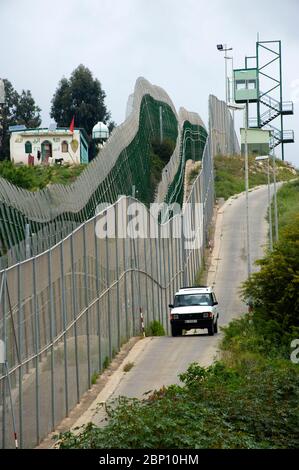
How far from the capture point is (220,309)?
54.2 meters

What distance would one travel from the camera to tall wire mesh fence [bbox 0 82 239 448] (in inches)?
826

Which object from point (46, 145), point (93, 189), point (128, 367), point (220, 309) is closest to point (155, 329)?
point (93, 189)

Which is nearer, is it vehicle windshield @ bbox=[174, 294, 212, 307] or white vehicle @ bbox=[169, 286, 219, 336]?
white vehicle @ bbox=[169, 286, 219, 336]

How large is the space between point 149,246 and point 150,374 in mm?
12696

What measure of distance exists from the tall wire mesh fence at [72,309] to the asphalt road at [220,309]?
829mm

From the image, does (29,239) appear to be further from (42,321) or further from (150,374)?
(150,374)

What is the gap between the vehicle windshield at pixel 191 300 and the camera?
41.7 metres

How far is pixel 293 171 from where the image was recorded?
118250 millimetres

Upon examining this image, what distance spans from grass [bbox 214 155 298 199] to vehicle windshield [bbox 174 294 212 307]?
157 ft

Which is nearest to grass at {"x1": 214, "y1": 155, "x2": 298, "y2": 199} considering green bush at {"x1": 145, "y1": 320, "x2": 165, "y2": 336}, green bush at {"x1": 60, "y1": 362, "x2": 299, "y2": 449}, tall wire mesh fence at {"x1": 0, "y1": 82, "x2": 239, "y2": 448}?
tall wire mesh fence at {"x1": 0, "y1": 82, "x2": 239, "y2": 448}

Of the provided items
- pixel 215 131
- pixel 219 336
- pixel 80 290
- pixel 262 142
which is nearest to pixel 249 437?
pixel 80 290

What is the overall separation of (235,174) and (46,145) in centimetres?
1721

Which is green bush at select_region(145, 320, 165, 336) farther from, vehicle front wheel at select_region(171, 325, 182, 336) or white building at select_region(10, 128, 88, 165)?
white building at select_region(10, 128, 88, 165)

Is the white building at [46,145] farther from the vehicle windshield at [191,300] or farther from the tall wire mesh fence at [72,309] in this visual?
the vehicle windshield at [191,300]
